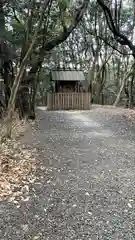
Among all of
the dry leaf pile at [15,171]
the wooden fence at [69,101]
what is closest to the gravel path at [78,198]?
the dry leaf pile at [15,171]

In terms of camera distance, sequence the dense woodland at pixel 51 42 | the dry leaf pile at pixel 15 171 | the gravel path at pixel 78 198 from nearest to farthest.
→ 1. the gravel path at pixel 78 198
2. the dry leaf pile at pixel 15 171
3. the dense woodland at pixel 51 42

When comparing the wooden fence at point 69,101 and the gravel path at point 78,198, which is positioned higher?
the wooden fence at point 69,101

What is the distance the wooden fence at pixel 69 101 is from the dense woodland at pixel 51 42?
2.97m

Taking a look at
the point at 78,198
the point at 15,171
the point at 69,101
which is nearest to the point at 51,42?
the point at 69,101

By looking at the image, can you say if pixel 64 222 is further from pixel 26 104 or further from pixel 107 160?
pixel 26 104

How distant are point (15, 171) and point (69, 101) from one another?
15821 mm

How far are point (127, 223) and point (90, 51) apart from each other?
25.4 metres

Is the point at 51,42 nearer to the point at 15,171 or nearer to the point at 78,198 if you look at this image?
the point at 15,171

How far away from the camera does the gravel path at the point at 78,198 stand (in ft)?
10.6

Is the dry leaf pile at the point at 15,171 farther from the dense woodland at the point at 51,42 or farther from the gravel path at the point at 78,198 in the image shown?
the dense woodland at the point at 51,42

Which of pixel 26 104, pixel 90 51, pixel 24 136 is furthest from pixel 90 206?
pixel 90 51

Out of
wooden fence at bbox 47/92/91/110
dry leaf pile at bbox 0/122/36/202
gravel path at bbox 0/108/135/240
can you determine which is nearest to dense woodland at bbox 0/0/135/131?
dry leaf pile at bbox 0/122/36/202

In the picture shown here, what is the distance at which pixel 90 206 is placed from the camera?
3871mm

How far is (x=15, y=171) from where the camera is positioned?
518cm
